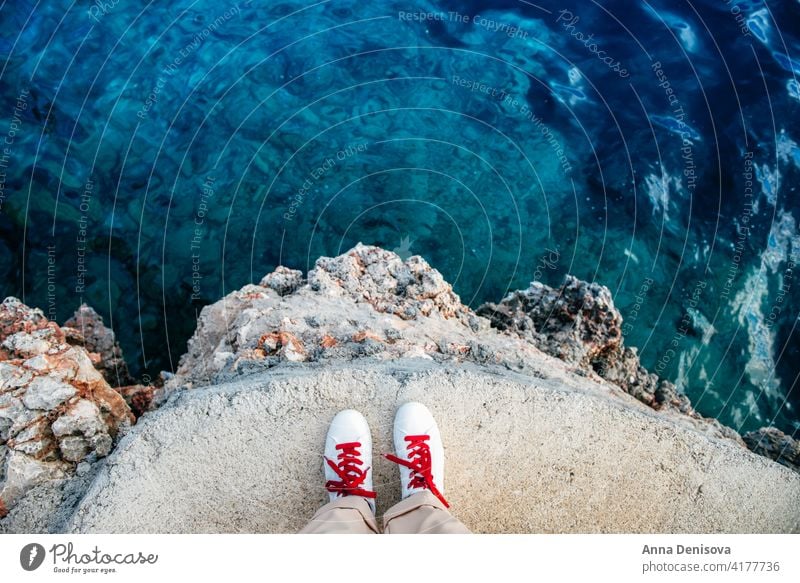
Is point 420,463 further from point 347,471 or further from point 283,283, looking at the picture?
point 283,283

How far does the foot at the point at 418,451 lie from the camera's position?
279 centimetres

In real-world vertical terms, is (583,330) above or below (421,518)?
above

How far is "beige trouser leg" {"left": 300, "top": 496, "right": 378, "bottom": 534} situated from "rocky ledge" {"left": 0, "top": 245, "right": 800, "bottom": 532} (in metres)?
0.23

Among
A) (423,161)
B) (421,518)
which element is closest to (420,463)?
(421,518)

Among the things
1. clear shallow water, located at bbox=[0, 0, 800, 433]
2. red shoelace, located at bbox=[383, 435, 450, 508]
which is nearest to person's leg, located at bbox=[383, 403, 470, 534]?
red shoelace, located at bbox=[383, 435, 450, 508]

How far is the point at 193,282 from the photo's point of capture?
4.88m

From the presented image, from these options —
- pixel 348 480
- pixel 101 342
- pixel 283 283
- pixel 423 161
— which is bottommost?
pixel 101 342

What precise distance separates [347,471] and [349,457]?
0.24 ft

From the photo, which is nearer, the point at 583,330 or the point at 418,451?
the point at 418,451

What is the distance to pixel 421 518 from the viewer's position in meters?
2.64

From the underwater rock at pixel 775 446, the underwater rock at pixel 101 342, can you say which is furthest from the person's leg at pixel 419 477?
the underwater rock at pixel 101 342

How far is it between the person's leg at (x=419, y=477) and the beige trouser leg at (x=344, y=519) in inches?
4.2

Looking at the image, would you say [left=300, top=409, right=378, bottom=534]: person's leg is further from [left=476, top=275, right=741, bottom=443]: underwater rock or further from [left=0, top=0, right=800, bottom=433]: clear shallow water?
[left=0, top=0, right=800, bottom=433]: clear shallow water

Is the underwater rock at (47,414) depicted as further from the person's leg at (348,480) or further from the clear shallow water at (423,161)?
the clear shallow water at (423,161)
